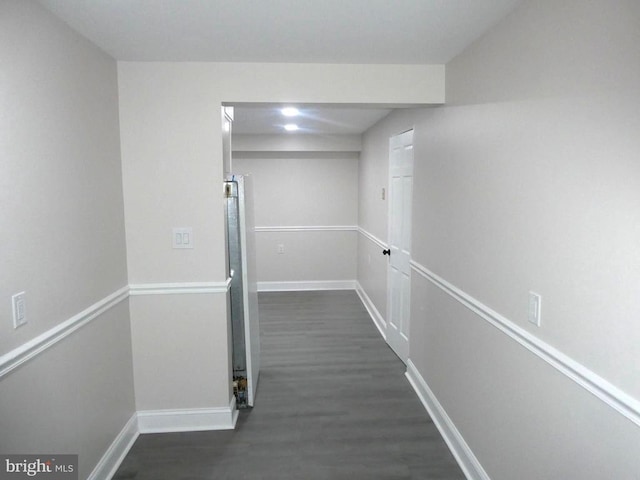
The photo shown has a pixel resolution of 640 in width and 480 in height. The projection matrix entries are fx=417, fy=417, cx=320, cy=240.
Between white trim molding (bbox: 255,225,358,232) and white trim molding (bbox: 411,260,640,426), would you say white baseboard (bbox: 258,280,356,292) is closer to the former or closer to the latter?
white trim molding (bbox: 255,225,358,232)

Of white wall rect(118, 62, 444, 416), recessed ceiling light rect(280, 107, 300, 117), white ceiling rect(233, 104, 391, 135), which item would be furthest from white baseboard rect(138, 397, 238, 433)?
recessed ceiling light rect(280, 107, 300, 117)

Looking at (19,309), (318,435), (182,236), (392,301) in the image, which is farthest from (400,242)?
(19,309)

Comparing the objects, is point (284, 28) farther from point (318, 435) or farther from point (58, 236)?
point (318, 435)

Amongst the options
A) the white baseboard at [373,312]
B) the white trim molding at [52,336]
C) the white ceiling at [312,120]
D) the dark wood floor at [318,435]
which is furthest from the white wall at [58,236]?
the white baseboard at [373,312]

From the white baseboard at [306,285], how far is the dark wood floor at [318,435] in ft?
7.81

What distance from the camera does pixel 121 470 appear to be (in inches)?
94.0

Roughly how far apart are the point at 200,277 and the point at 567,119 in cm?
218

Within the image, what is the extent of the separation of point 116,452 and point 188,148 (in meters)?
1.86

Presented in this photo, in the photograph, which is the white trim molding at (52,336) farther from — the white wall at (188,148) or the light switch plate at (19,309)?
the white wall at (188,148)

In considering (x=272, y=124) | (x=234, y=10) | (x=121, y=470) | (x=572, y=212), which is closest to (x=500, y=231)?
(x=572, y=212)

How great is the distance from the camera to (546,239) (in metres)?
1.60

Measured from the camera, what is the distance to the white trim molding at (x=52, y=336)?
4.91 feet

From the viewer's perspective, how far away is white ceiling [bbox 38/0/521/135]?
5.80 feet

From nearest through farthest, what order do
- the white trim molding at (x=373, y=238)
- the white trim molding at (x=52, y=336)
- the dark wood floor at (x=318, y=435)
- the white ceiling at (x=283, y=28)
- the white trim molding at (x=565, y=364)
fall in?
the white trim molding at (x=565, y=364) < the white trim molding at (x=52, y=336) < the white ceiling at (x=283, y=28) < the dark wood floor at (x=318, y=435) < the white trim molding at (x=373, y=238)
